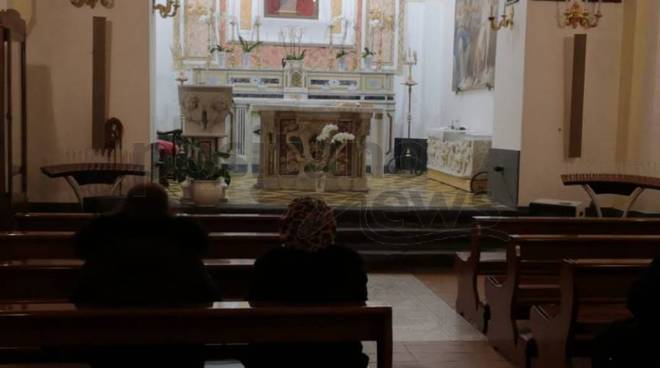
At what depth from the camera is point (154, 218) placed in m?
2.74

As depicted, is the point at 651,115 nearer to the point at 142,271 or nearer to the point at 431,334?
the point at 431,334

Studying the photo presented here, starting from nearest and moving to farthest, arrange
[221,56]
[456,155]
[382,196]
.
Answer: [382,196] < [456,155] < [221,56]

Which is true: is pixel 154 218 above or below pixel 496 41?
below

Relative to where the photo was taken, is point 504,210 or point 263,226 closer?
point 263,226

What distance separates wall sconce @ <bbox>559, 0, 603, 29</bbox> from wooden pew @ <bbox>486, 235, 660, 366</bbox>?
363 cm

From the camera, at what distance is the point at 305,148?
9.42m

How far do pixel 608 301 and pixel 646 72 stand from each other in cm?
492

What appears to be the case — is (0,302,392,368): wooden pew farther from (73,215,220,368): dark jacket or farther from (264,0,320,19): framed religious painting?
(264,0,320,19): framed religious painting

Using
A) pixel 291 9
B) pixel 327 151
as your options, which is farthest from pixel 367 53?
pixel 327 151

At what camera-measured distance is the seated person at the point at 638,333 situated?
8.82 ft

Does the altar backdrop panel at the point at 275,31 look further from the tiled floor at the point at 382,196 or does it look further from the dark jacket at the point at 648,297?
the dark jacket at the point at 648,297

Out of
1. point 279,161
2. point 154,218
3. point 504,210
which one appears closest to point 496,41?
point 504,210

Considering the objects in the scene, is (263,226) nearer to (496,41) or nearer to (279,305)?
(279,305)

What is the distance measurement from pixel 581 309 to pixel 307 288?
185 cm
